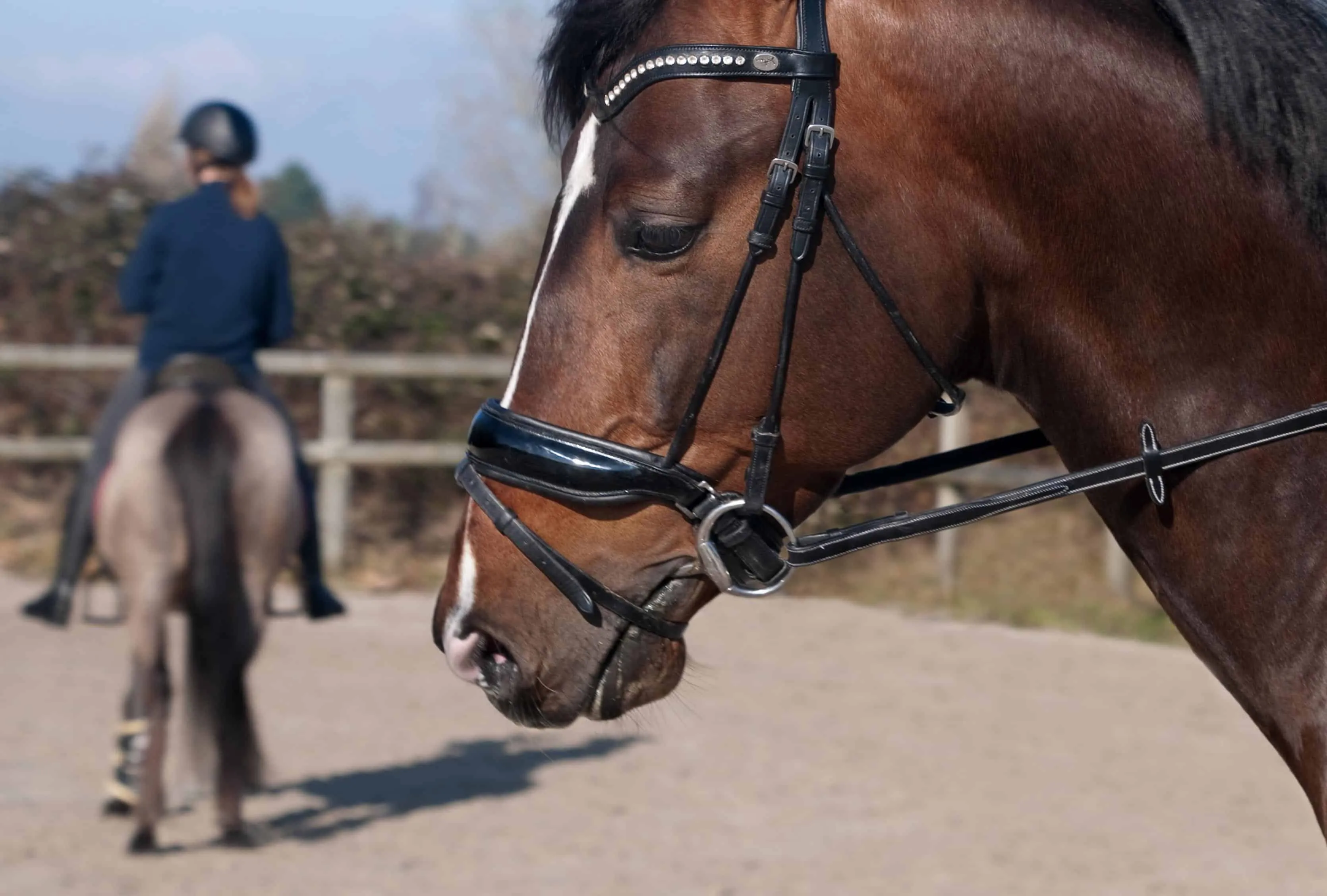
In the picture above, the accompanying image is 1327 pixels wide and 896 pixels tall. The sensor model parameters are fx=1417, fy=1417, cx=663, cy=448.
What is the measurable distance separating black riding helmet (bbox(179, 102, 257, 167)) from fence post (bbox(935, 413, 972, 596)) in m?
4.81

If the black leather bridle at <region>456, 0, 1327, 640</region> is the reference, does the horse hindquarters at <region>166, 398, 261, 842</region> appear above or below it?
below

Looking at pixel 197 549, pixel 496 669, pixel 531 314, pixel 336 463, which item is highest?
pixel 531 314

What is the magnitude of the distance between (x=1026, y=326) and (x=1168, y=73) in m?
0.37

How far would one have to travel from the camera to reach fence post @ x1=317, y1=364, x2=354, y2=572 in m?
9.33

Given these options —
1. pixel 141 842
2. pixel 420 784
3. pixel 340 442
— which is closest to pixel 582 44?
pixel 141 842

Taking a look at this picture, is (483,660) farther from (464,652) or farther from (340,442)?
(340,442)

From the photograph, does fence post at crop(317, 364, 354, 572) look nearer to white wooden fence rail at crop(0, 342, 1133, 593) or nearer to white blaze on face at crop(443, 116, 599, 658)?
white wooden fence rail at crop(0, 342, 1133, 593)

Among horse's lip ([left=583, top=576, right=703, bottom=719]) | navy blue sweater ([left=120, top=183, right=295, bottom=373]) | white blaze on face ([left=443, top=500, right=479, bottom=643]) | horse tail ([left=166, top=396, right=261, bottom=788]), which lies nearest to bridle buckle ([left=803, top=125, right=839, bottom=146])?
horse's lip ([left=583, top=576, right=703, bottom=719])

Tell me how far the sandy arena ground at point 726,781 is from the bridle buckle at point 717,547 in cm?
153

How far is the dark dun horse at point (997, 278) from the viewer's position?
5.95 feet

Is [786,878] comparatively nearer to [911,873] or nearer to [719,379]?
[911,873]

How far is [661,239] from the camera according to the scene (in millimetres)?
1825

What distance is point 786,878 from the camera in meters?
4.59

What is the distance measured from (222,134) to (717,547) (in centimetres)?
415
